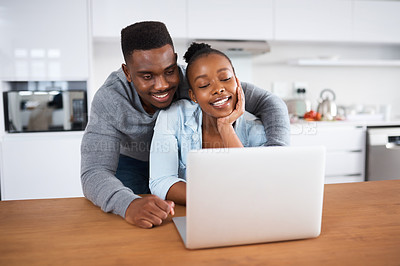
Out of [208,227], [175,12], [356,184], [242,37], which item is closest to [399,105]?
[242,37]

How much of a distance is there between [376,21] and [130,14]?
2455 millimetres

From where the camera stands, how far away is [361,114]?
12.2 feet

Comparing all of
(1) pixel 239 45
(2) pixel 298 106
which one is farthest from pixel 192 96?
(2) pixel 298 106

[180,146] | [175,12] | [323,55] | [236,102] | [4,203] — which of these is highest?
[175,12]

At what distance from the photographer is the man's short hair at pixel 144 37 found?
1210mm

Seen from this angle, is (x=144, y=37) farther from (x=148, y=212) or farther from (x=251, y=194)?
(x=251, y=194)

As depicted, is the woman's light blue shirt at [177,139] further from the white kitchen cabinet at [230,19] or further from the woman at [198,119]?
the white kitchen cabinet at [230,19]

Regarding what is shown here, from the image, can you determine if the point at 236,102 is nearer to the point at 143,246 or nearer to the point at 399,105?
the point at 143,246

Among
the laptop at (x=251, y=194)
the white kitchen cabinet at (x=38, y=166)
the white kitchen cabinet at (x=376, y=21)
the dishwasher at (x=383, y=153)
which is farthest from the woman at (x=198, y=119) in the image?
the white kitchen cabinet at (x=376, y=21)

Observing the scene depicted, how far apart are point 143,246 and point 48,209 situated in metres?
0.41

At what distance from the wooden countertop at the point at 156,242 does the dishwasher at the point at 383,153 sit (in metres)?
2.49

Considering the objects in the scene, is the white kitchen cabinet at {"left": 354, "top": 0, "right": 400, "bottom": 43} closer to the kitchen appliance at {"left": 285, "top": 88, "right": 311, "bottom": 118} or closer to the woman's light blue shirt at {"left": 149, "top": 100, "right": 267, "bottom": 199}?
the kitchen appliance at {"left": 285, "top": 88, "right": 311, "bottom": 118}

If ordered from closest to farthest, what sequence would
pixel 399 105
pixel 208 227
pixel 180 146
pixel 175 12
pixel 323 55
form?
pixel 208 227
pixel 180 146
pixel 175 12
pixel 323 55
pixel 399 105

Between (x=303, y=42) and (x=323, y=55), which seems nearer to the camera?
(x=303, y=42)
